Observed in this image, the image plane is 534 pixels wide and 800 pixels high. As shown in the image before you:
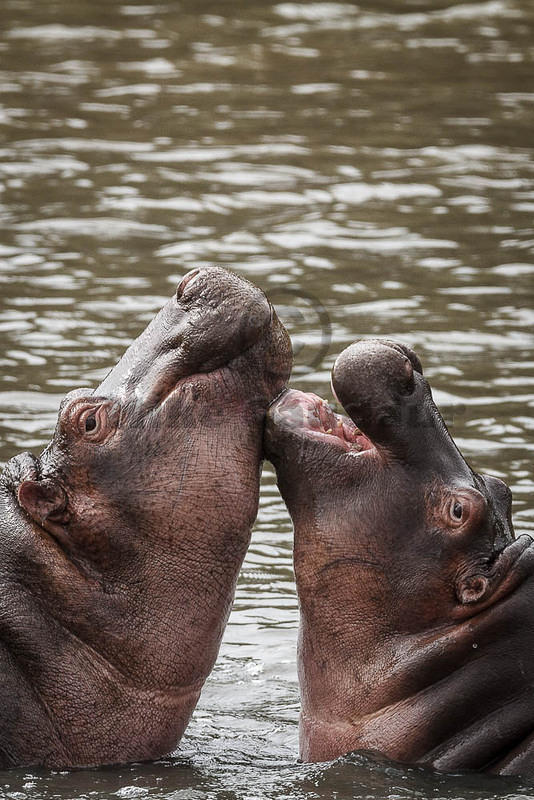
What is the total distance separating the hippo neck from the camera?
21.3ft

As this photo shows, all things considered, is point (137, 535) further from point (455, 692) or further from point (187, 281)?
point (455, 692)

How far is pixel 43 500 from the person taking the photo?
6.79 meters

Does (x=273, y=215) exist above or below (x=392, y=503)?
below

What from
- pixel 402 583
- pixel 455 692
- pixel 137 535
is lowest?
pixel 455 692

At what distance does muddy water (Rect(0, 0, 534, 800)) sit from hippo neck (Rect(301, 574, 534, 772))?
0.44 ft

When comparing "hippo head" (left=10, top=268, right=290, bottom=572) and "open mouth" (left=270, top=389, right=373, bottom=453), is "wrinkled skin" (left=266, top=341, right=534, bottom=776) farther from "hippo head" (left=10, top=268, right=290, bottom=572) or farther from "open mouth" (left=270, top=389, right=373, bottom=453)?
"hippo head" (left=10, top=268, right=290, bottom=572)

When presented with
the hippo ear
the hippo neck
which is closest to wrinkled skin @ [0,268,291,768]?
the hippo ear

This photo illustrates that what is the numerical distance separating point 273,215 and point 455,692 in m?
10.1

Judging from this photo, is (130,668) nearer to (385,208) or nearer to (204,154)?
(385,208)

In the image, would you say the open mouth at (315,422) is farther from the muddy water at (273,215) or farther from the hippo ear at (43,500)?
the muddy water at (273,215)

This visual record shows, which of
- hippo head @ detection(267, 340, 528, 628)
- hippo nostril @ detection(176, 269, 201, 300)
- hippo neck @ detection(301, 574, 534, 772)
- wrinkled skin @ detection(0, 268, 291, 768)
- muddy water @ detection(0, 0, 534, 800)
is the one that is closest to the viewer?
hippo neck @ detection(301, 574, 534, 772)

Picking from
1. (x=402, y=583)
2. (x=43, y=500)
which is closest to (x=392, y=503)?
(x=402, y=583)

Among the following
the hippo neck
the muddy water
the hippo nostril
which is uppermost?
the hippo nostril

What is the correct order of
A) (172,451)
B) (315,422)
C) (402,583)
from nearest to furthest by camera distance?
(402,583) < (172,451) < (315,422)
